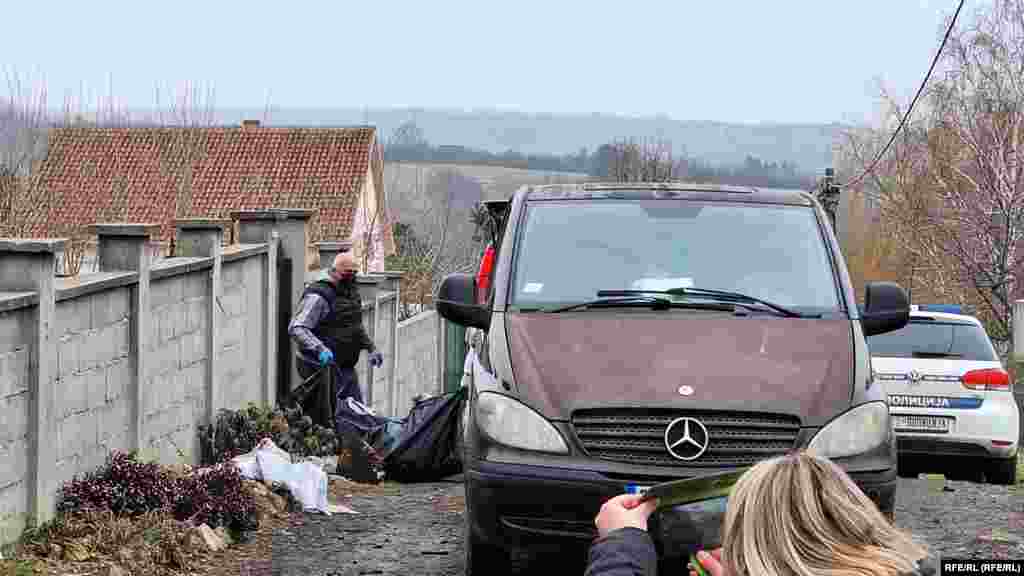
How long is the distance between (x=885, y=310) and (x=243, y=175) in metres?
44.0

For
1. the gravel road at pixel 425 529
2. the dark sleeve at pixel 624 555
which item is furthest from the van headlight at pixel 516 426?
the dark sleeve at pixel 624 555

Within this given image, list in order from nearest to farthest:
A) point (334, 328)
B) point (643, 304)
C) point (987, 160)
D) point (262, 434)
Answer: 1. point (643, 304)
2. point (262, 434)
3. point (334, 328)
4. point (987, 160)

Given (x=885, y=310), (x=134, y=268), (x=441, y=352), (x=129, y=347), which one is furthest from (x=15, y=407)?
(x=441, y=352)

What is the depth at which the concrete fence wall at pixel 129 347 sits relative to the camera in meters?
8.21

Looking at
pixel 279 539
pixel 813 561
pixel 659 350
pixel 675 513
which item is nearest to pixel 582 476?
pixel 659 350

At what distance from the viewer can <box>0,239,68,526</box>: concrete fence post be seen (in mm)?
8219

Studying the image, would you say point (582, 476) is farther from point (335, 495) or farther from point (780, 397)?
point (335, 495)

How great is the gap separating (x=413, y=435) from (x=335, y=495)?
2.42 ft

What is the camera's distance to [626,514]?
3.22 metres

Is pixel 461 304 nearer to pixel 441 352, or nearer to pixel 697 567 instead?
pixel 697 567

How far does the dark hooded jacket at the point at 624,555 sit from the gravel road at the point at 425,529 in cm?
520

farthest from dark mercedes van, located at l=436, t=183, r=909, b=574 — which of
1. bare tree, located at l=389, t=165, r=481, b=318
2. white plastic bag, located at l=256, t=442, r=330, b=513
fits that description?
bare tree, located at l=389, t=165, r=481, b=318

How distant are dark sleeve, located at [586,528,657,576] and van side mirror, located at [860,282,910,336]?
5218mm

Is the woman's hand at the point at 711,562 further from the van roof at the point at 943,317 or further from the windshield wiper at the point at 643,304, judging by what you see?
the van roof at the point at 943,317
